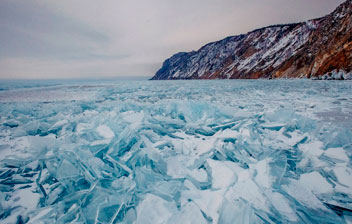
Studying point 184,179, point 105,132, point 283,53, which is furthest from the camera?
point 283,53

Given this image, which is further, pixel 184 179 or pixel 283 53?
pixel 283 53

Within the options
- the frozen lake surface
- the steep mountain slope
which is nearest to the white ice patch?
the frozen lake surface

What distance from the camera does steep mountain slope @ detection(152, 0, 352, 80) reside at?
863 inches

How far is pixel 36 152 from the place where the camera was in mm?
1809

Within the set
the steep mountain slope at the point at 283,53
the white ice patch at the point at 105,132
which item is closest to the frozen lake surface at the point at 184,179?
the white ice patch at the point at 105,132

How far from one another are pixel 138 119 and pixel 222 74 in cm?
6697

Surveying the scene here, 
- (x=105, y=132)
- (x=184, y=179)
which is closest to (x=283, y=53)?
(x=105, y=132)

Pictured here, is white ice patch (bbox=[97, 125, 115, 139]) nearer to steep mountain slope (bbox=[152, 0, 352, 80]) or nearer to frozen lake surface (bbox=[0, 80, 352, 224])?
frozen lake surface (bbox=[0, 80, 352, 224])

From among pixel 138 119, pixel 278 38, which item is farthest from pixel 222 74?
pixel 138 119

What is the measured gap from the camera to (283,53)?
4553 centimetres

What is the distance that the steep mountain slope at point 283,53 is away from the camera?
71.9ft

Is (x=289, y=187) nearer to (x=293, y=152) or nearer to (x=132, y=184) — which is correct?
(x=293, y=152)

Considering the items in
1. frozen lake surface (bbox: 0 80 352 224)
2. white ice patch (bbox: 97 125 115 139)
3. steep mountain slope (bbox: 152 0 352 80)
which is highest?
steep mountain slope (bbox: 152 0 352 80)

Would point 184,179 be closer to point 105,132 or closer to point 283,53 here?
point 105,132
